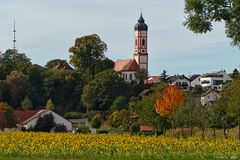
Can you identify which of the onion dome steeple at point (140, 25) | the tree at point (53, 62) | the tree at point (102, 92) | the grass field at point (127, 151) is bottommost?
the grass field at point (127, 151)

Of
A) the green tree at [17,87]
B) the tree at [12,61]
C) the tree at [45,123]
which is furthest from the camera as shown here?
the tree at [12,61]

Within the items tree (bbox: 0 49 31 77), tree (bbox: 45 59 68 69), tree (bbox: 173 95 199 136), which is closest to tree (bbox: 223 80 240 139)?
tree (bbox: 173 95 199 136)

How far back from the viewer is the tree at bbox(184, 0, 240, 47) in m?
20.2

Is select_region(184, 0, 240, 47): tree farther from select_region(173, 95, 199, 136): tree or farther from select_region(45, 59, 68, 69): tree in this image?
select_region(45, 59, 68, 69): tree

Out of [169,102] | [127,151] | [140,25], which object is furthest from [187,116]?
[140,25]

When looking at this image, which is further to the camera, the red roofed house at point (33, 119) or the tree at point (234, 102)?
the red roofed house at point (33, 119)

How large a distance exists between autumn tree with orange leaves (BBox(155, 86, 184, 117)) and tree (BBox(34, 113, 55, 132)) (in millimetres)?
12433

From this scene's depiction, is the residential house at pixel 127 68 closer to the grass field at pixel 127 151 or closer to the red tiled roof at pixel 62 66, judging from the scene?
the red tiled roof at pixel 62 66

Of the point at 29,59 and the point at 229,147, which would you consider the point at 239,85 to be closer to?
the point at 229,147

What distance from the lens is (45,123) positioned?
7969 cm

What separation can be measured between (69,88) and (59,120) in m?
22.6

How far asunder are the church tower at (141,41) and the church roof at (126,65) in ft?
53.5

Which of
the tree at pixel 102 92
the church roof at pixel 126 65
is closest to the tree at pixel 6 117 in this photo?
the tree at pixel 102 92

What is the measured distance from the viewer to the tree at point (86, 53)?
115 metres
